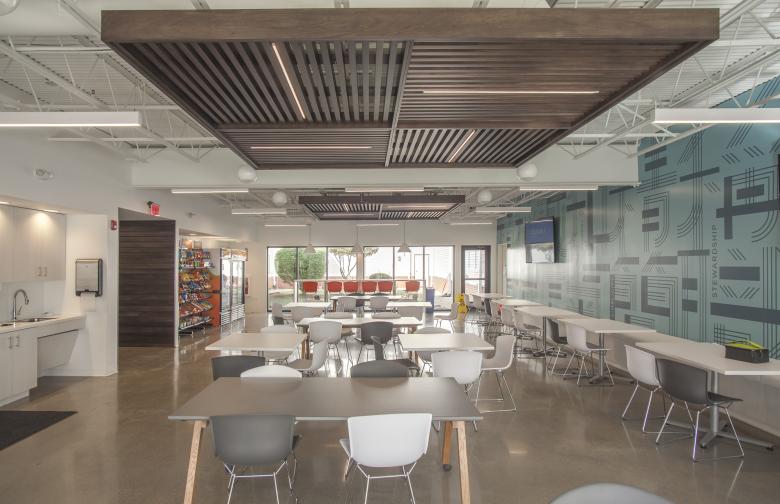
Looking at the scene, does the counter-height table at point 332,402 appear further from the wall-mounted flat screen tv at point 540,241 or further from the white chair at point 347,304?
the wall-mounted flat screen tv at point 540,241

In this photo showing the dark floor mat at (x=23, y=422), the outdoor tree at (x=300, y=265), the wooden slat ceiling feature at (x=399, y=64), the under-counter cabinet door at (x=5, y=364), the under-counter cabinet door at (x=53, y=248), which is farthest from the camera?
the outdoor tree at (x=300, y=265)

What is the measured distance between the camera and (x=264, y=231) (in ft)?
55.6

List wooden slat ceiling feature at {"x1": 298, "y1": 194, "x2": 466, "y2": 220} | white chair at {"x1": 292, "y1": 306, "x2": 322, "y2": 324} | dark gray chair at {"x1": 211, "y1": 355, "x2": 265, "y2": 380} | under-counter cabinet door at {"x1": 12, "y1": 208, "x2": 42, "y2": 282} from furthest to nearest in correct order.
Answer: wooden slat ceiling feature at {"x1": 298, "y1": 194, "x2": 466, "y2": 220}
white chair at {"x1": 292, "y1": 306, "x2": 322, "y2": 324}
under-counter cabinet door at {"x1": 12, "y1": 208, "x2": 42, "y2": 282}
dark gray chair at {"x1": 211, "y1": 355, "x2": 265, "y2": 380}

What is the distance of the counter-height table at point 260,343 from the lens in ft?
17.0

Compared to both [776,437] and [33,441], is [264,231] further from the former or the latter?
[776,437]

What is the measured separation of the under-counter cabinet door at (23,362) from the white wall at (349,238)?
10.5 m

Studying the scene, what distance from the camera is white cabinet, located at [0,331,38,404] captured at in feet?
18.4

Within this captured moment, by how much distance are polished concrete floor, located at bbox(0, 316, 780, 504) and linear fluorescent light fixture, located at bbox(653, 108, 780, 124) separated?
3.04 metres

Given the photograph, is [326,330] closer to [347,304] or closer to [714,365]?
[347,304]

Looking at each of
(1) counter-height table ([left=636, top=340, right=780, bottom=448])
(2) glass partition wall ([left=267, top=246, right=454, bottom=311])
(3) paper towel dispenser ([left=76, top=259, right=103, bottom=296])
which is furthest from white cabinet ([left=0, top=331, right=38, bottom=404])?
(2) glass partition wall ([left=267, top=246, right=454, bottom=311])

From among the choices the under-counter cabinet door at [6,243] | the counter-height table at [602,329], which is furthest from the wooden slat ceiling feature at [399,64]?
the under-counter cabinet door at [6,243]

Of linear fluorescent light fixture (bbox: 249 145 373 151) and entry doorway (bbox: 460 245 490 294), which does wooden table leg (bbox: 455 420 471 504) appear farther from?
entry doorway (bbox: 460 245 490 294)

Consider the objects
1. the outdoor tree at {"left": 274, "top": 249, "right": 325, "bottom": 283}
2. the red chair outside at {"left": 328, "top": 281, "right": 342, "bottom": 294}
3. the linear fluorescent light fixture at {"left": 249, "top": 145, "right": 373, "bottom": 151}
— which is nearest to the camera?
the linear fluorescent light fixture at {"left": 249, "top": 145, "right": 373, "bottom": 151}

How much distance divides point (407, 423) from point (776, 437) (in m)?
4.46
